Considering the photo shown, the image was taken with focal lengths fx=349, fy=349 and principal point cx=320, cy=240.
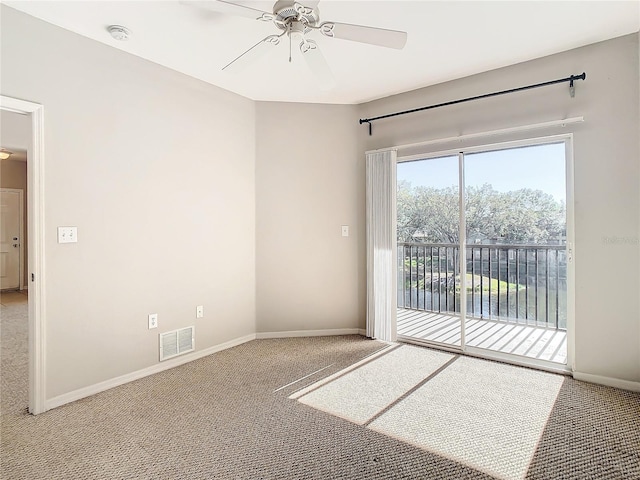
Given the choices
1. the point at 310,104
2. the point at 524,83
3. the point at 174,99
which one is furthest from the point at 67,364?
the point at 524,83

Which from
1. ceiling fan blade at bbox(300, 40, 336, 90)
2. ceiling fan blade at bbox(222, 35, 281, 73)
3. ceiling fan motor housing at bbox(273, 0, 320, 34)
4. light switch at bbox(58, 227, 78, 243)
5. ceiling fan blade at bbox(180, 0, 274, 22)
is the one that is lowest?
light switch at bbox(58, 227, 78, 243)

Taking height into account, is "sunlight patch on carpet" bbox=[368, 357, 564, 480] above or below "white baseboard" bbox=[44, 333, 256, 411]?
below

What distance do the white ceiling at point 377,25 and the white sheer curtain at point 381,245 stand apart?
0.92 meters

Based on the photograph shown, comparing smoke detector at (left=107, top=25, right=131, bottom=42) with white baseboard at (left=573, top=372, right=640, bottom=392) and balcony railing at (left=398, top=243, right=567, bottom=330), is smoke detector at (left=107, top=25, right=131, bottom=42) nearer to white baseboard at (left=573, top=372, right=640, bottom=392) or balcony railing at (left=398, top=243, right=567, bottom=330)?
balcony railing at (left=398, top=243, right=567, bottom=330)

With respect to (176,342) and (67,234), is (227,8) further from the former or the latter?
(176,342)

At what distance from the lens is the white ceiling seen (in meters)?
2.32

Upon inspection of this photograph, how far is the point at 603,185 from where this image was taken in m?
2.76

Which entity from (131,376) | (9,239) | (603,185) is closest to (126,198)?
(131,376)

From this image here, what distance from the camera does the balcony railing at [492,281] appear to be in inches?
122

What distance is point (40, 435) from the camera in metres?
2.11

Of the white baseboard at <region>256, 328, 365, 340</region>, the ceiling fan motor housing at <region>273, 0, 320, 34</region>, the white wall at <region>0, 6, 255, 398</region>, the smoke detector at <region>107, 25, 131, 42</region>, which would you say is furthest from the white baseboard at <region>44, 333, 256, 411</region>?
the ceiling fan motor housing at <region>273, 0, 320, 34</region>

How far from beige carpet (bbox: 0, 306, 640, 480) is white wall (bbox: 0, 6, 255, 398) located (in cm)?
44

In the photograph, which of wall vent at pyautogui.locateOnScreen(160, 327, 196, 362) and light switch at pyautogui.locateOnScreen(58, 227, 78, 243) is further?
wall vent at pyautogui.locateOnScreen(160, 327, 196, 362)

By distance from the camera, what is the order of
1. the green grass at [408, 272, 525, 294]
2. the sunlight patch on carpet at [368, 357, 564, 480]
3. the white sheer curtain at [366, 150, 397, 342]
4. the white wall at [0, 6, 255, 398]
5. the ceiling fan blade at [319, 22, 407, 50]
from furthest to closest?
1. the white sheer curtain at [366, 150, 397, 342]
2. the green grass at [408, 272, 525, 294]
3. the white wall at [0, 6, 255, 398]
4. the ceiling fan blade at [319, 22, 407, 50]
5. the sunlight patch on carpet at [368, 357, 564, 480]
